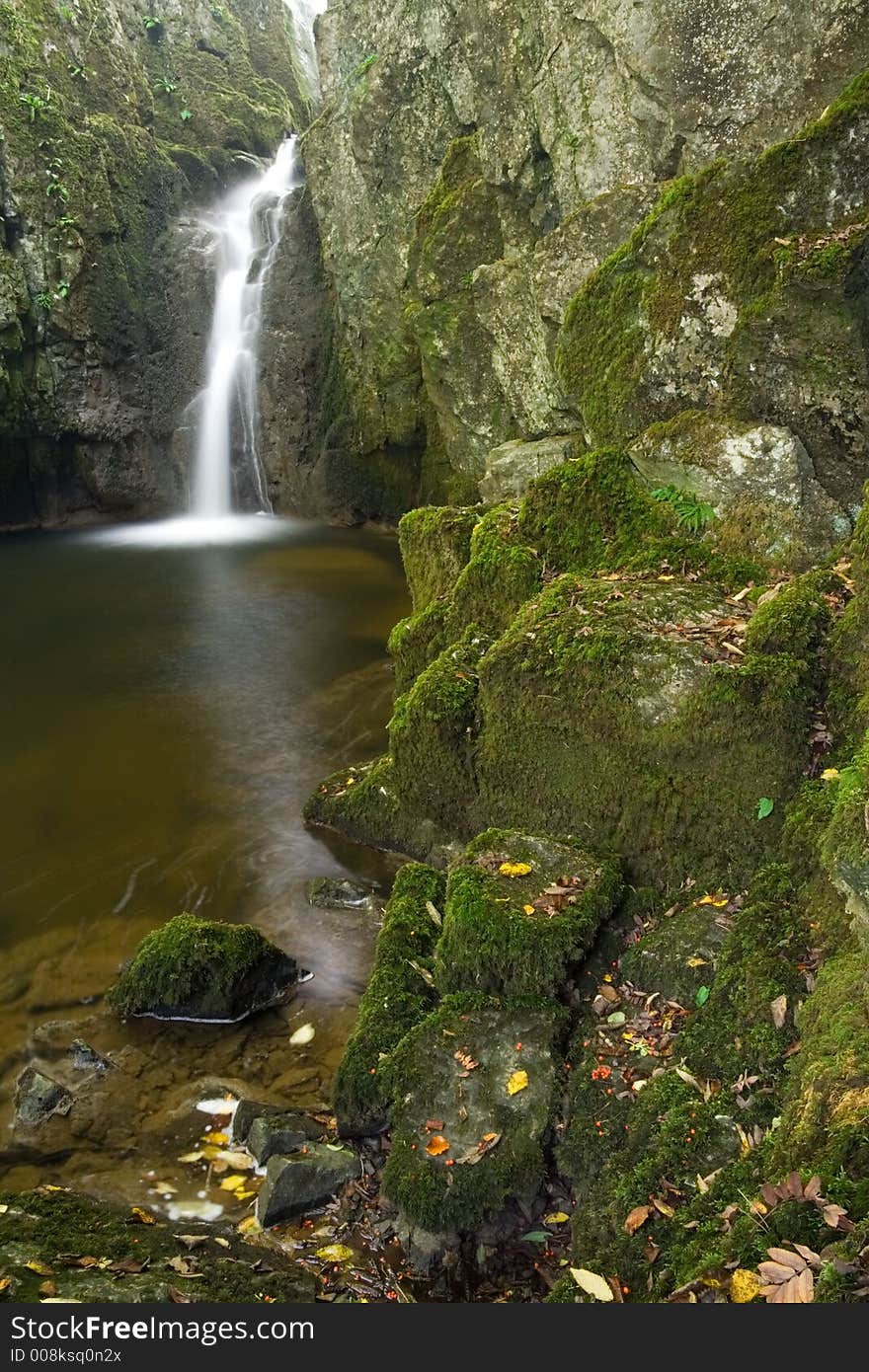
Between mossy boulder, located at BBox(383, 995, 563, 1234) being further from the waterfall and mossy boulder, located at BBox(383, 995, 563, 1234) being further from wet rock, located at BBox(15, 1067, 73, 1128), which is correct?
the waterfall

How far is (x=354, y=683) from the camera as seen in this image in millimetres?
10797

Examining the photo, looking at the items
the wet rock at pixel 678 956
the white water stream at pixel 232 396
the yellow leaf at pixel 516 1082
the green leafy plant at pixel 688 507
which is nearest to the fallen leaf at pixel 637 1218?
the yellow leaf at pixel 516 1082

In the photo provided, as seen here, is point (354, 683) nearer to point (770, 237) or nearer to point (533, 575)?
point (533, 575)

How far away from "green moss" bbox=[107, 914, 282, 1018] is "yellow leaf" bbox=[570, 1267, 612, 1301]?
9.28ft

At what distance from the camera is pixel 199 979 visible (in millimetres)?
5141

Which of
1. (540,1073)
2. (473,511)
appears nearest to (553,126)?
(473,511)

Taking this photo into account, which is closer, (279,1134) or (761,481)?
(279,1134)

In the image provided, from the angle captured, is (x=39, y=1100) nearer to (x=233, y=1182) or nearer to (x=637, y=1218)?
(x=233, y=1182)

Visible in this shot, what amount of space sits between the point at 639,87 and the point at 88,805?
8.88m

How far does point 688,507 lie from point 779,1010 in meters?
3.52

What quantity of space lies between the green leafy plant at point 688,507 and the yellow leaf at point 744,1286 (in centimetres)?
451

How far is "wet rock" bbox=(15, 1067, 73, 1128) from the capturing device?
4.39 meters

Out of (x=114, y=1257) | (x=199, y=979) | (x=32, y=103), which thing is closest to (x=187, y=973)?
(x=199, y=979)

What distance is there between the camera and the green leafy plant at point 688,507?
5910 mm
